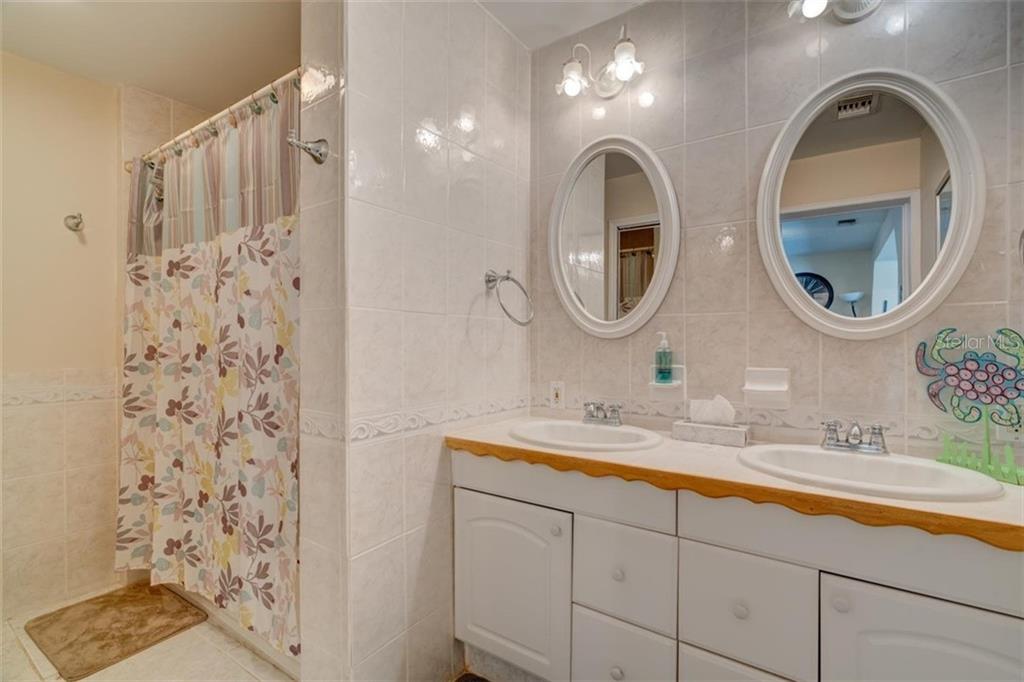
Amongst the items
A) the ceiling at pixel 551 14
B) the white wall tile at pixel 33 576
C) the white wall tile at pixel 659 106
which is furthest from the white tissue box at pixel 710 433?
the white wall tile at pixel 33 576

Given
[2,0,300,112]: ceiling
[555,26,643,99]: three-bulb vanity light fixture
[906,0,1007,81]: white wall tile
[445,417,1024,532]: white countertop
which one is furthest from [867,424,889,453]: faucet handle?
[2,0,300,112]: ceiling

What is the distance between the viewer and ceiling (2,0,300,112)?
1.64m

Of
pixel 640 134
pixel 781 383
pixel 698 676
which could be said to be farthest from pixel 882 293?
pixel 698 676

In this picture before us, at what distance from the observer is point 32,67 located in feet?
6.29

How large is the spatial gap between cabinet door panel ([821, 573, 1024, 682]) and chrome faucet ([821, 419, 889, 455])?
0.46 metres

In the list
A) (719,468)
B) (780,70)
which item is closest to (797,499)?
(719,468)

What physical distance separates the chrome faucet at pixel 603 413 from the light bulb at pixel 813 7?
1350mm

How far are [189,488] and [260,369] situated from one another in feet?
2.42

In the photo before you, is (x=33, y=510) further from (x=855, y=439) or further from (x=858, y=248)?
(x=858, y=248)

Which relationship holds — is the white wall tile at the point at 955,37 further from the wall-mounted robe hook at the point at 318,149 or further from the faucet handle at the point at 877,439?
the wall-mounted robe hook at the point at 318,149

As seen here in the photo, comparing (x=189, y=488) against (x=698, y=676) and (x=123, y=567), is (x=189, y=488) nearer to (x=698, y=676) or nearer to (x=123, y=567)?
(x=123, y=567)

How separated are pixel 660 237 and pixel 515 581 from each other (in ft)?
4.21

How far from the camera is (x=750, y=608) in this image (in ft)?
3.26

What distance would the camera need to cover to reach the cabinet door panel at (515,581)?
50.2 inches
